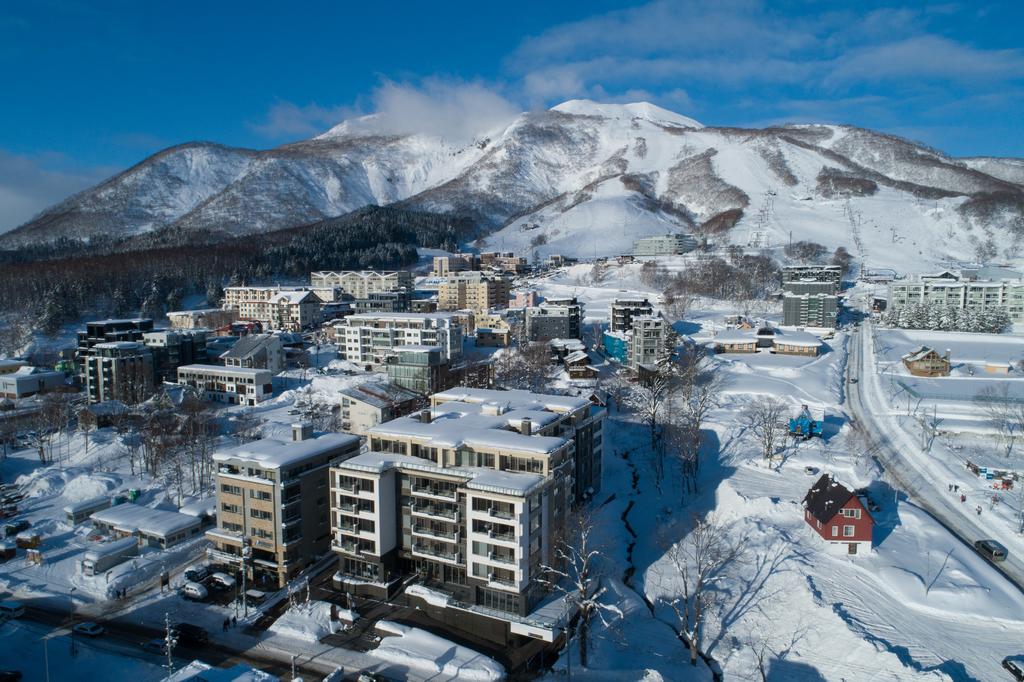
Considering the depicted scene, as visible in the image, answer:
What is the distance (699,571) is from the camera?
16.2 meters

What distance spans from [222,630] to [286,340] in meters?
34.6

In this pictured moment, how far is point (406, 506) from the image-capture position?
1714 centimetres

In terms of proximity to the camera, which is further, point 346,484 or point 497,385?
point 497,385

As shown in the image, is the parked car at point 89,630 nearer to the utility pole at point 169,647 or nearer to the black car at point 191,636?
the black car at point 191,636

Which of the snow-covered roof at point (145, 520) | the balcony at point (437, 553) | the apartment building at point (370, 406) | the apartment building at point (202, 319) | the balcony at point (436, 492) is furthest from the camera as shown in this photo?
the apartment building at point (202, 319)

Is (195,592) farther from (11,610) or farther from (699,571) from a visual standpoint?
(699,571)

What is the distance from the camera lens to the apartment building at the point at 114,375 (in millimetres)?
36969

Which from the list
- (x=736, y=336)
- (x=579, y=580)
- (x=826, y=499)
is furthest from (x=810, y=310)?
(x=579, y=580)

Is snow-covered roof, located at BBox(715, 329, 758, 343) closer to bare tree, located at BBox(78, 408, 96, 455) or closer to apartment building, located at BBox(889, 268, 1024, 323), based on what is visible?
apartment building, located at BBox(889, 268, 1024, 323)

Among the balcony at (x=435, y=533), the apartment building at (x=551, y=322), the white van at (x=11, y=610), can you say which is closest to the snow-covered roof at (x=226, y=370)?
the apartment building at (x=551, y=322)

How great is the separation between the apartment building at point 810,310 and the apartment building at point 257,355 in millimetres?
39369

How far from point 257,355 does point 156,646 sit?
89.7 ft

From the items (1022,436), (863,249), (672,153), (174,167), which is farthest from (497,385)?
(174,167)

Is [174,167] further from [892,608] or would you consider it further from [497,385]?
[892,608]
